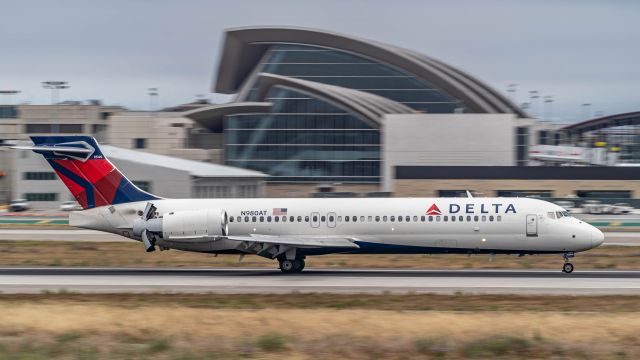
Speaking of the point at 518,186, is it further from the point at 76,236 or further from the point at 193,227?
the point at 193,227

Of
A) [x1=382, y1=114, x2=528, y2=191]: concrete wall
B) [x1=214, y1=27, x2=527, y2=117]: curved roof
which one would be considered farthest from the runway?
[x1=214, y1=27, x2=527, y2=117]: curved roof

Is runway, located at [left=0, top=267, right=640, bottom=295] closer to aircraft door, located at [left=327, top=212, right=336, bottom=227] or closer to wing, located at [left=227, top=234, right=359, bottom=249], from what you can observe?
wing, located at [left=227, top=234, right=359, bottom=249]

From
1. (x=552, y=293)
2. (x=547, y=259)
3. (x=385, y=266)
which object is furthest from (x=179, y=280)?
(x=547, y=259)

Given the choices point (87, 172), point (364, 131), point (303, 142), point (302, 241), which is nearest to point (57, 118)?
point (303, 142)

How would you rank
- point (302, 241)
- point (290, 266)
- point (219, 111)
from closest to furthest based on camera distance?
point (302, 241), point (290, 266), point (219, 111)

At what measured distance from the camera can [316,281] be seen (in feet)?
113

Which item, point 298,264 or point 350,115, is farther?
point 350,115

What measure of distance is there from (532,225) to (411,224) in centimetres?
504

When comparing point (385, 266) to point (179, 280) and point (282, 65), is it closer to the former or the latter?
point (179, 280)

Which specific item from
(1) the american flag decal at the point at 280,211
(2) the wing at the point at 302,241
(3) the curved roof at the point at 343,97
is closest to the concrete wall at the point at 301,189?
(3) the curved roof at the point at 343,97

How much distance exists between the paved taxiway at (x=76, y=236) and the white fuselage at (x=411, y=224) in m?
16.7

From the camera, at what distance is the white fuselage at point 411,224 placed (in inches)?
1436

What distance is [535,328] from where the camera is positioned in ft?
75.5

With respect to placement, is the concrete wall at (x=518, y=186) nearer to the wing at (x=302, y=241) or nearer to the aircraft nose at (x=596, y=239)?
the wing at (x=302, y=241)
